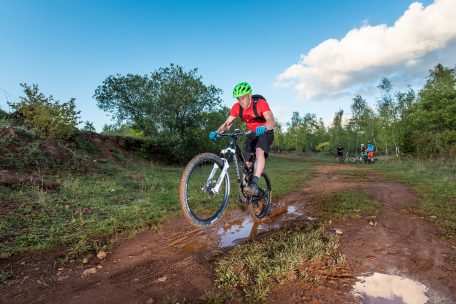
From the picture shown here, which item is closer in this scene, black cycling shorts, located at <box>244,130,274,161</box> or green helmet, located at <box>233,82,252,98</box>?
green helmet, located at <box>233,82,252,98</box>

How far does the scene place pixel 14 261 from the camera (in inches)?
167

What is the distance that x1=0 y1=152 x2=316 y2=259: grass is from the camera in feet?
16.1

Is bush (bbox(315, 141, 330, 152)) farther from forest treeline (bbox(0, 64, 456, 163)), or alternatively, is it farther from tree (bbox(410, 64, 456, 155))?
tree (bbox(410, 64, 456, 155))

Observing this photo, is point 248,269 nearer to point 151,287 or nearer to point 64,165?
point 151,287

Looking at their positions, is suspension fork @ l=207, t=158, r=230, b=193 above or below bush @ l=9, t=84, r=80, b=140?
below

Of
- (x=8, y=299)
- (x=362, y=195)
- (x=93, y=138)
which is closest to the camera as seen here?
(x=8, y=299)

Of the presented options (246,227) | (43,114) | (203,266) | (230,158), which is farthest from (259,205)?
(43,114)

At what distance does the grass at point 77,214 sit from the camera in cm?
490

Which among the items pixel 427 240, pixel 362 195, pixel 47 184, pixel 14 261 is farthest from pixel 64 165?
pixel 427 240

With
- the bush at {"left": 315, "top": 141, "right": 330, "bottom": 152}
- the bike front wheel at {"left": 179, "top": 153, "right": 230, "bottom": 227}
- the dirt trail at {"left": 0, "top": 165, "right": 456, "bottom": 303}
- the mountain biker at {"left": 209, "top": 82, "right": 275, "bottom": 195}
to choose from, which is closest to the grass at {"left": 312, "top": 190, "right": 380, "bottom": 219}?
the dirt trail at {"left": 0, "top": 165, "right": 456, "bottom": 303}

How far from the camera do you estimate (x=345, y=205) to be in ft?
22.5

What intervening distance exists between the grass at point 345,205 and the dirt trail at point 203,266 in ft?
1.37

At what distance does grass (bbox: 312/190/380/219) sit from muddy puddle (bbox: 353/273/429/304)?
2490mm

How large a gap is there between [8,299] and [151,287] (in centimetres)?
164
